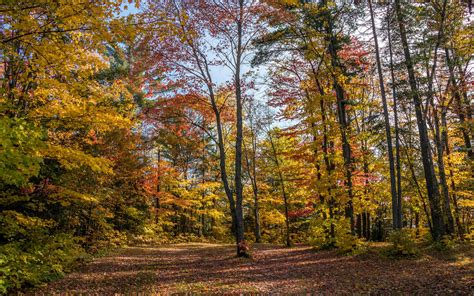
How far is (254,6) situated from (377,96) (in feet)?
41.5

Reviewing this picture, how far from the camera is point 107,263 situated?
36.0ft

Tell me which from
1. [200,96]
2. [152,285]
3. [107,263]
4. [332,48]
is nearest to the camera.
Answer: [152,285]

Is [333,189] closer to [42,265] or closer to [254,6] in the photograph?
[254,6]

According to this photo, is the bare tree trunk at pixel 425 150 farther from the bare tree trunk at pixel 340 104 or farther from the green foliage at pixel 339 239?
the green foliage at pixel 339 239

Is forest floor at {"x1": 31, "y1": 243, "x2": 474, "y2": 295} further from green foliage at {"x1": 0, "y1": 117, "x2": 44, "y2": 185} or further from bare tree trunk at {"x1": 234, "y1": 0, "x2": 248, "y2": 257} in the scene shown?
green foliage at {"x1": 0, "y1": 117, "x2": 44, "y2": 185}

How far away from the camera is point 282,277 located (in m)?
8.58

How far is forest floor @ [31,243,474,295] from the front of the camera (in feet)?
22.1

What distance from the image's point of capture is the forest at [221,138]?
20.1 ft

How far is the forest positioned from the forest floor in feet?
0.24

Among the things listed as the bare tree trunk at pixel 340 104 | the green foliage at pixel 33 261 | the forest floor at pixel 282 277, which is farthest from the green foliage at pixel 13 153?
the bare tree trunk at pixel 340 104

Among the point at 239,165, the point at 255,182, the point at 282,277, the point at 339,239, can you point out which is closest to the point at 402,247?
the point at 339,239

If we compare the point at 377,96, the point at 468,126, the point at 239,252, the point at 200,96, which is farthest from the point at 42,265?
the point at 377,96

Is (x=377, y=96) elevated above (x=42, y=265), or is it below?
above

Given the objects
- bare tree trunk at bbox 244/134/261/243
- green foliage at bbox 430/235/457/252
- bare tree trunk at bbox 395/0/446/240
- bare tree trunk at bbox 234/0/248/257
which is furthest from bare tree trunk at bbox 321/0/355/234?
bare tree trunk at bbox 244/134/261/243
